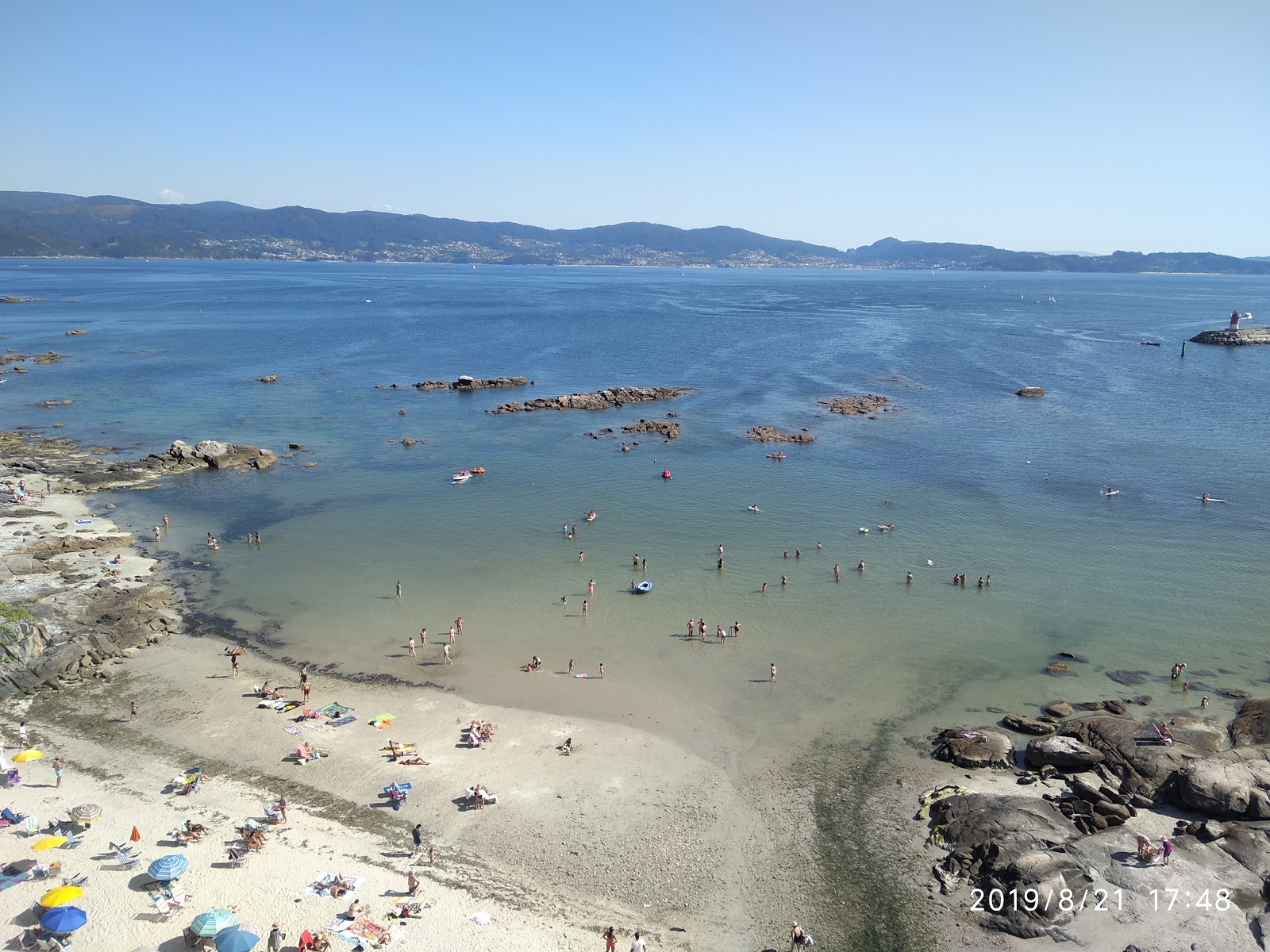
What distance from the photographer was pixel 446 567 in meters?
44.9

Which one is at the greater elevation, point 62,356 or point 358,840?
point 62,356

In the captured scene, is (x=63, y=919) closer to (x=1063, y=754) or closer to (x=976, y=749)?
(x=976, y=749)

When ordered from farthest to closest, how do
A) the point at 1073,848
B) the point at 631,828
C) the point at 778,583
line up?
the point at 778,583 → the point at 631,828 → the point at 1073,848

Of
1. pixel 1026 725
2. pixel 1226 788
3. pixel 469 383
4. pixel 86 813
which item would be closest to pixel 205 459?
pixel 469 383

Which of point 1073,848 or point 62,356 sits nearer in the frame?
point 1073,848

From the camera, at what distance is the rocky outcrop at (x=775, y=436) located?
69875 millimetres

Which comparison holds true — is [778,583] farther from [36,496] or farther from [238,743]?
[36,496]

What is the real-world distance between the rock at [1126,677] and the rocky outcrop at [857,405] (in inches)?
1855

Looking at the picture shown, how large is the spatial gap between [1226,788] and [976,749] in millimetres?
7336

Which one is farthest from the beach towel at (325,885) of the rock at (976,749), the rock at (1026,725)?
the rock at (1026,725)

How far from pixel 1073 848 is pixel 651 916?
42.4ft

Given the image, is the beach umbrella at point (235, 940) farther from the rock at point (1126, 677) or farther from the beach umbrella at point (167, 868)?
the rock at point (1126, 677)

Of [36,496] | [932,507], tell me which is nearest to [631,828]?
[932,507]

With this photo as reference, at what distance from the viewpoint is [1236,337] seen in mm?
126562
